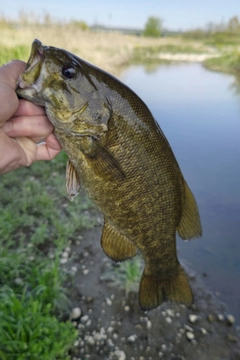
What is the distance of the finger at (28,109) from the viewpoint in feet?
4.85

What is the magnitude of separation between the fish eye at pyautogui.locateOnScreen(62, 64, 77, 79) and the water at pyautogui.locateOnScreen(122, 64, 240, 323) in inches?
100

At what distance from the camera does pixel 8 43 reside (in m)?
7.49

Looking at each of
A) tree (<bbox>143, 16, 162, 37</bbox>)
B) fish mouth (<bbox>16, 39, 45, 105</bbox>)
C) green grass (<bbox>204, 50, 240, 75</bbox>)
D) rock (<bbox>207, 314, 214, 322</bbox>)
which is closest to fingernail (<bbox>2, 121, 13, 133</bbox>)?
fish mouth (<bbox>16, 39, 45, 105</bbox>)

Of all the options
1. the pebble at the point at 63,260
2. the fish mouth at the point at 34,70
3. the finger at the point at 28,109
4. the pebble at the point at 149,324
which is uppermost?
the fish mouth at the point at 34,70

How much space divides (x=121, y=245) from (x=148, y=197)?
0.37 metres

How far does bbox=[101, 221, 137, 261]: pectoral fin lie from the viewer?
1.64 m

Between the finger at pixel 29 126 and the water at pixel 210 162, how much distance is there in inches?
93.6

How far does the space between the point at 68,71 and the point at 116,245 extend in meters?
0.91

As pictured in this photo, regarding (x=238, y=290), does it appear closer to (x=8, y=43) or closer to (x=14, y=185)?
(x=14, y=185)

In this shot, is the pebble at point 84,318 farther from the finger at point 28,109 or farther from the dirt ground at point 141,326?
the finger at point 28,109

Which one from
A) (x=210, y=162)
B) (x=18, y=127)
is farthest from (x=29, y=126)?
(x=210, y=162)

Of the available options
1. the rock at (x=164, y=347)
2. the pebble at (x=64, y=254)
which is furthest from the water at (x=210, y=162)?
the pebble at (x=64, y=254)

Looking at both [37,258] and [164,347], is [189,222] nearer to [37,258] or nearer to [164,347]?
[164,347]

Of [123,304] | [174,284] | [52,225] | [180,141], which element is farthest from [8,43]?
[174,284]
